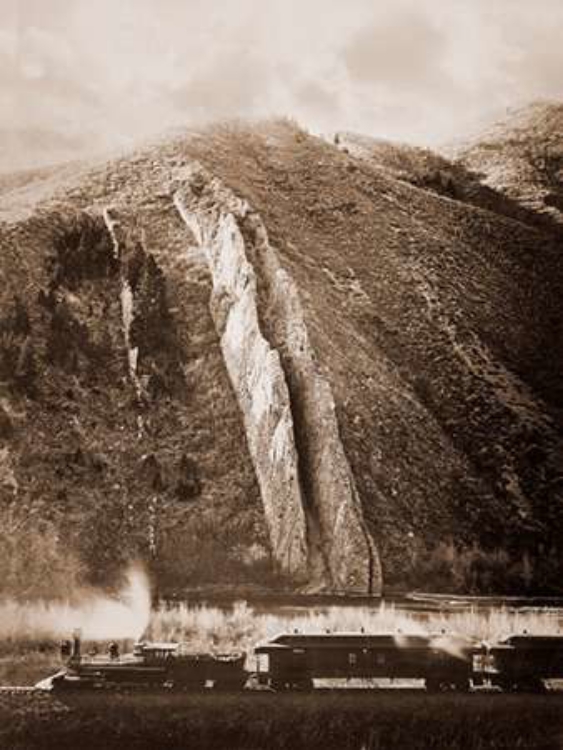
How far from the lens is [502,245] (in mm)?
20172

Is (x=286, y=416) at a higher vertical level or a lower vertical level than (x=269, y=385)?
lower

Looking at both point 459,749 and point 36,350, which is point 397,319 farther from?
point 459,749

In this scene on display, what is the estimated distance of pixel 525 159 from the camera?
21.8 m

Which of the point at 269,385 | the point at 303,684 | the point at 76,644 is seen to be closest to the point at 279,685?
the point at 303,684

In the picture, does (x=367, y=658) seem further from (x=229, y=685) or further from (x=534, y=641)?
(x=534, y=641)

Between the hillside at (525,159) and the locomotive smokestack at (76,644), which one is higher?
the hillside at (525,159)

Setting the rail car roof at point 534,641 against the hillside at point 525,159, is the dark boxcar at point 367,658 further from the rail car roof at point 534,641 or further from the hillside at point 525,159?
the hillside at point 525,159

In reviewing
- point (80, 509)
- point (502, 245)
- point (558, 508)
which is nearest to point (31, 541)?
point (80, 509)

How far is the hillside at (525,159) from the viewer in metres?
19.3

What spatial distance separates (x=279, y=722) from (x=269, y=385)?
500 centimetres

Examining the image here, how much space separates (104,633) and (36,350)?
15.7ft

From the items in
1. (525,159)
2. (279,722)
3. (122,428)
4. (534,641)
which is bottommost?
(279,722)

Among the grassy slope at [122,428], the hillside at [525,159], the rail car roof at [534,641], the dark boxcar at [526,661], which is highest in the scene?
the hillside at [525,159]

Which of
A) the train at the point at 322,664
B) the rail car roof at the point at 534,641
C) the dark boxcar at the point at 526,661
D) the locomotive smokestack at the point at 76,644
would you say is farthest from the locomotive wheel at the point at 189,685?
the rail car roof at the point at 534,641
